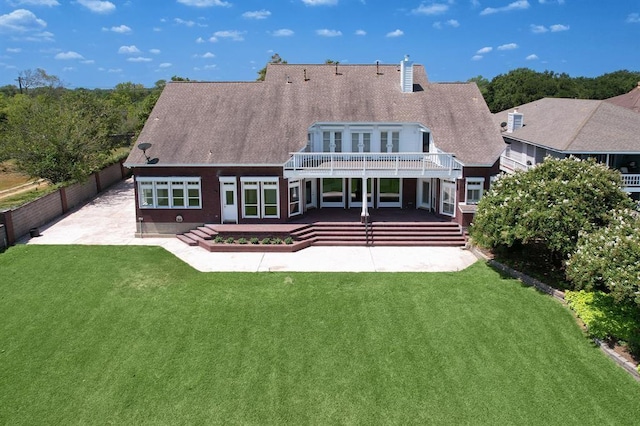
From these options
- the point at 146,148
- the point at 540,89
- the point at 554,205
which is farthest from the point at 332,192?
the point at 540,89

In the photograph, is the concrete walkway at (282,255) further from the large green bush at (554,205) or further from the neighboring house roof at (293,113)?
the neighboring house roof at (293,113)

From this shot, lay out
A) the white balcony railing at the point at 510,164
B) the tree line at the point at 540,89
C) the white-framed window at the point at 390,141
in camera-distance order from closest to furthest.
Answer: the white-framed window at the point at 390,141, the white balcony railing at the point at 510,164, the tree line at the point at 540,89

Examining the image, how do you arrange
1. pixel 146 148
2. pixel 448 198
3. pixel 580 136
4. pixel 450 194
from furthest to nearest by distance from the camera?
pixel 580 136 < pixel 448 198 < pixel 450 194 < pixel 146 148

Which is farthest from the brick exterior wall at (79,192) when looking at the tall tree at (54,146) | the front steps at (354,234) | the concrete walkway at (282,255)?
the front steps at (354,234)

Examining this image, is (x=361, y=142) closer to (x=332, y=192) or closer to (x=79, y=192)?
(x=332, y=192)

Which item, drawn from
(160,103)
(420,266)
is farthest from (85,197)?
(420,266)

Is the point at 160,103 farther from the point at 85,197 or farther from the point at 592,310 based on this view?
the point at 592,310
